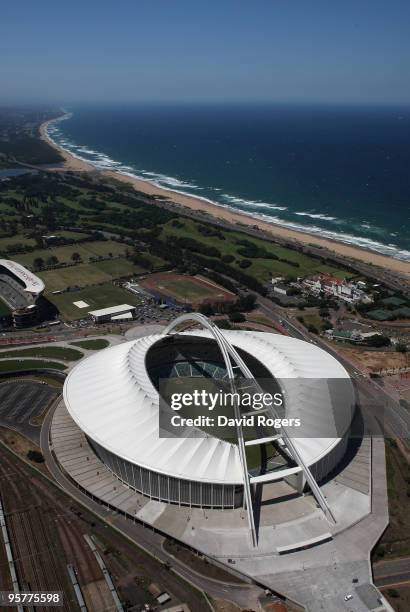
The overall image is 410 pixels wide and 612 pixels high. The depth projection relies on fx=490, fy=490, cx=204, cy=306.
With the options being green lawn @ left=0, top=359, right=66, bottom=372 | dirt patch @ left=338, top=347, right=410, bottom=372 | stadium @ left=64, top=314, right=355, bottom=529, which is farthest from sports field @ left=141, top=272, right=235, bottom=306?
stadium @ left=64, top=314, right=355, bottom=529

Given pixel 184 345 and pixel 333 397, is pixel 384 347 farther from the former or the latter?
pixel 184 345

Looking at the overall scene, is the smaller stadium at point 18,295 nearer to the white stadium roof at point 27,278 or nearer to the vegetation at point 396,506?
the white stadium roof at point 27,278

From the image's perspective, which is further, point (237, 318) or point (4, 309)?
point (4, 309)

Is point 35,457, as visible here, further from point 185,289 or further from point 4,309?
point 185,289

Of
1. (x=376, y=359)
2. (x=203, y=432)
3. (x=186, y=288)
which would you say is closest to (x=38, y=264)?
(x=186, y=288)

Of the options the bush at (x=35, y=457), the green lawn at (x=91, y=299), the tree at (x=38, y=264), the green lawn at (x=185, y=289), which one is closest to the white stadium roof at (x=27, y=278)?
the green lawn at (x=91, y=299)

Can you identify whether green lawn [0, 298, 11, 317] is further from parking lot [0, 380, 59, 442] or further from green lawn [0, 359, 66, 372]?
parking lot [0, 380, 59, 442]

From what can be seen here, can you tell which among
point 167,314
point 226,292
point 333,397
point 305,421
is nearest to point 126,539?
point 305,421
